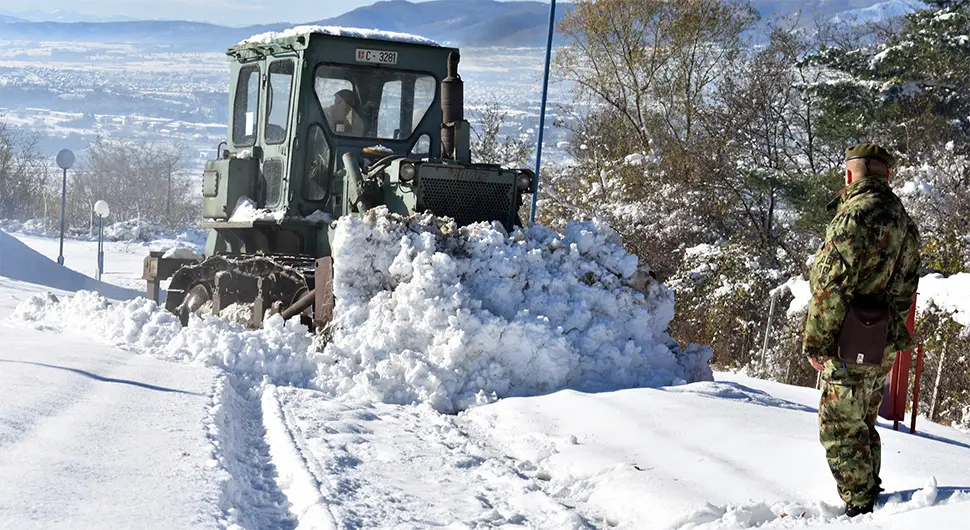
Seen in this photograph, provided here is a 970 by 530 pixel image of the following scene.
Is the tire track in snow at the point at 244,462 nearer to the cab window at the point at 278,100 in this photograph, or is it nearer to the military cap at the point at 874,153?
the military cap at the point at 874,153

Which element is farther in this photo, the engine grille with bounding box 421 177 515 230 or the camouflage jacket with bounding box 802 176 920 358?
the engine grille with bounding box 421 177 515 230

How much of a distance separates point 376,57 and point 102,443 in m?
6.23

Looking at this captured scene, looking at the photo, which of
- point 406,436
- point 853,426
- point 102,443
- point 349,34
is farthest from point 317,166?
point 853,426

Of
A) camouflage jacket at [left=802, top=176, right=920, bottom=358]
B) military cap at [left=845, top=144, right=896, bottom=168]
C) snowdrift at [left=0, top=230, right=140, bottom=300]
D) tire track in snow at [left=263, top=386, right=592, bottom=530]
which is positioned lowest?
snowdrift at [left=0, top=230, right=140, bottom=300]

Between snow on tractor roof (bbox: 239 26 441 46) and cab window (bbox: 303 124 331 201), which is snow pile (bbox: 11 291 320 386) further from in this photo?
snow on tractor roof (bbox: 239 26 441 46)

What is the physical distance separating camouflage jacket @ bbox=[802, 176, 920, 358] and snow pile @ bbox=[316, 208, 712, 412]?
3.63 meters

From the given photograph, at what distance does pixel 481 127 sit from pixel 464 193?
19.6 meters

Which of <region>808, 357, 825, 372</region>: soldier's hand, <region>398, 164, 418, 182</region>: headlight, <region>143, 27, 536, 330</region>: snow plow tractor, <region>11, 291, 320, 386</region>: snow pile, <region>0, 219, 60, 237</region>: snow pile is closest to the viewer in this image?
<region>808, 357, 825, 372</region>: soldier's hand

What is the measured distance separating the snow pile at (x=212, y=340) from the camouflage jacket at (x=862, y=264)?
476cm

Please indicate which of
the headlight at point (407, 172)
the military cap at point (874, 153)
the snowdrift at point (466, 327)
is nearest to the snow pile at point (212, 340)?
the snowdrift at point (466, 327)

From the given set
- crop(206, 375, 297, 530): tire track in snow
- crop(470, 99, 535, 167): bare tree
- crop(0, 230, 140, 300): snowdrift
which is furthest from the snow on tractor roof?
crop(470, 99, 535, 167): bare tree

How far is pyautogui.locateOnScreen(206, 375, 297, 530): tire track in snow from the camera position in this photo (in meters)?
4.98

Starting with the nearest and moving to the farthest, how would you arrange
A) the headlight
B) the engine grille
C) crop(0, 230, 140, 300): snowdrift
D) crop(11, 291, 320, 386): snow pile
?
1. crop(11, 291, 320, 386): snow pile
2. the headlight
3. the engine grille
4. crop(0, 230, 140, 300): snowdrift

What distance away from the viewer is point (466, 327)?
857 cm
